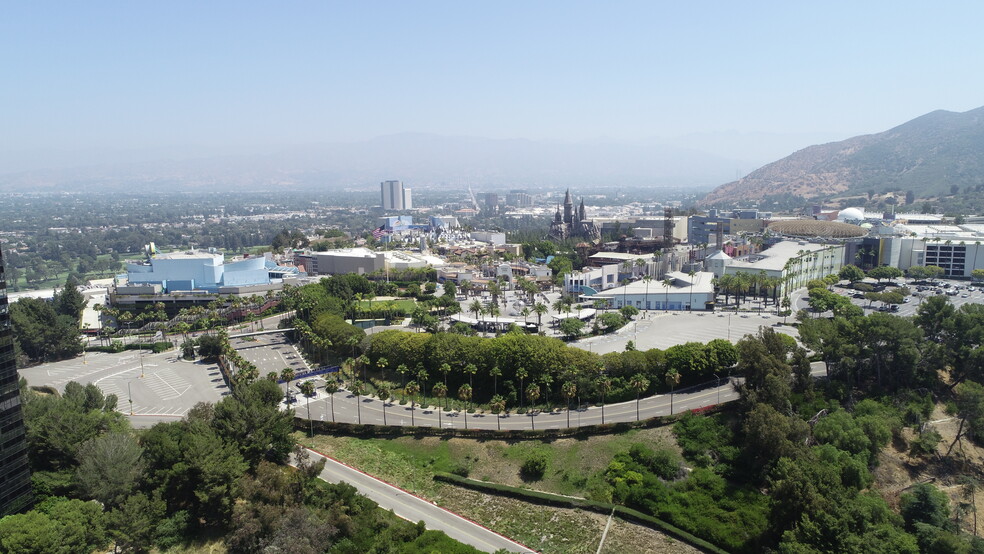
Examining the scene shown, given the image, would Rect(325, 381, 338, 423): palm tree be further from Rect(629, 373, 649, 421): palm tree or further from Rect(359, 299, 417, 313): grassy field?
Rect(359, 299, 417, 313): grassy field

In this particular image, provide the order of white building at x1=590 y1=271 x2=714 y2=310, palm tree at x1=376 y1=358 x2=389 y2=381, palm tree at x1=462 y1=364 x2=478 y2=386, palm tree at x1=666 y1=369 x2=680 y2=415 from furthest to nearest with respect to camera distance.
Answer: white building at x1=590 y1=271 x2=714 y2=310, palm tree at x1=376 y1=358 x2=389 y2=381, palm tree at x1=462 y1=364 x2=478 y2=386, palm tree at x1=666 y1=369 x2=680 y2=415

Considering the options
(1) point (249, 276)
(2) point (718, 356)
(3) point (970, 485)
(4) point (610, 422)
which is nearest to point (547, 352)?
(4) point (610, 422)

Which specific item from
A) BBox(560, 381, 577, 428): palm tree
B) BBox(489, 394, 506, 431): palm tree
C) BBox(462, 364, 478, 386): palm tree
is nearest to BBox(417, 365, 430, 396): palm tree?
BBox(462, 364, 478, 386): palm tree

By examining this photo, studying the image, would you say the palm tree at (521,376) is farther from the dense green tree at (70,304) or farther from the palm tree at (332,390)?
the dense green tree at (70,304)

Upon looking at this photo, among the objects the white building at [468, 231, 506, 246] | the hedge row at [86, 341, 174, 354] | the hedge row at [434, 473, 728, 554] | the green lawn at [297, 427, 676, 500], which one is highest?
the white building at [468, 231, 506, 246]

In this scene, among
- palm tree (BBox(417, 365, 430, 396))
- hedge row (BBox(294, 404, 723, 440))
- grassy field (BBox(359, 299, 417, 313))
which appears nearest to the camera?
hedge row (BBox(294, 404, 723, 440))

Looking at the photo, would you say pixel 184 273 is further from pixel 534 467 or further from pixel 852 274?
pixel 852 274

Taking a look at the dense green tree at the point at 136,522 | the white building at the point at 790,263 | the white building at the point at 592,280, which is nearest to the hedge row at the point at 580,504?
the dense green tree at the point at 136,522

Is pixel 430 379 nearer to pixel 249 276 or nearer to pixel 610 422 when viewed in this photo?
pixel 610 422
